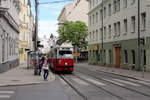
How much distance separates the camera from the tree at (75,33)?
75.8 metres

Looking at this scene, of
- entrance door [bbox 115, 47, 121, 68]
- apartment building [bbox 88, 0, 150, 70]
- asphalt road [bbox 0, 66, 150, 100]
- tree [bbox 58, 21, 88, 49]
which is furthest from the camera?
tree [bbox 58, 21, 88, 49]

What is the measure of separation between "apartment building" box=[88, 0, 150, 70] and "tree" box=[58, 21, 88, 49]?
54.7ft

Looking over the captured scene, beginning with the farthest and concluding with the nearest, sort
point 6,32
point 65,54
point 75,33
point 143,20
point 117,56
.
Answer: point 75,33 → point 117,56 → point 143,20 → point 6,32 → point 65,54

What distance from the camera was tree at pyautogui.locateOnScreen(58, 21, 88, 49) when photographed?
7579 cm

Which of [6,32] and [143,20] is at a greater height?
[143,20]

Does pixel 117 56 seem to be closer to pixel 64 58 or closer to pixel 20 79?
pixel 64 58

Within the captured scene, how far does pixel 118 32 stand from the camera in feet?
137

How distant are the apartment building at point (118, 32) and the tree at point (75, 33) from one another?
16660mm

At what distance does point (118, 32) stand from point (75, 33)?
34.9m

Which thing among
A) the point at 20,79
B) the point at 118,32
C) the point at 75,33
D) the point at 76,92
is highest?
the point at 75,33

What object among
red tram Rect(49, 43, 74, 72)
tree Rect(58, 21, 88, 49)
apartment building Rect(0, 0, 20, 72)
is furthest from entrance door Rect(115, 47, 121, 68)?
tree Rect(58, 21, 88, 49)

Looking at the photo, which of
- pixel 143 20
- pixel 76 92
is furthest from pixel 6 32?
pixel 76 92

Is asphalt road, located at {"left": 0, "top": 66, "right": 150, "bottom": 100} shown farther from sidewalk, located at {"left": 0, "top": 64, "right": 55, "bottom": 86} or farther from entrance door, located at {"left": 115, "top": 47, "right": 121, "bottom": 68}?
entrance door, located at {"left": 115, "top": 47, "right": 121, "bottom": 68}

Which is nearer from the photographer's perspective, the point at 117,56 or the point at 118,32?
the point at 118,32
